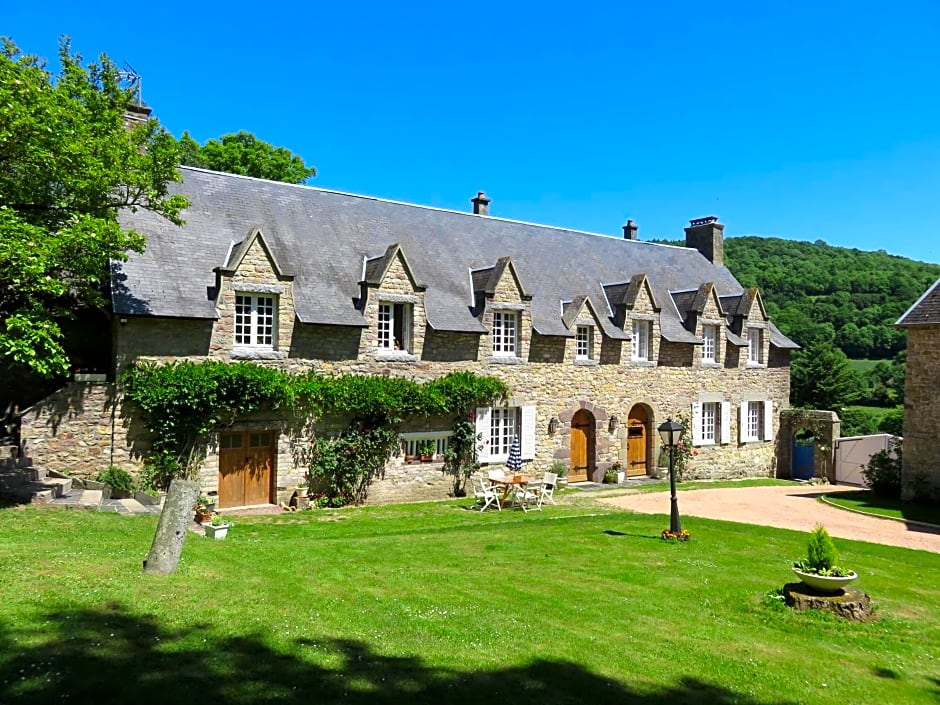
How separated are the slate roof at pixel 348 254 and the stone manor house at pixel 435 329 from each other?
0.22 feet

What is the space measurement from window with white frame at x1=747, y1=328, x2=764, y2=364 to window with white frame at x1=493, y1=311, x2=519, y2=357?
42.6 feet

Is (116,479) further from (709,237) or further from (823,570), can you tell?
(709,237)

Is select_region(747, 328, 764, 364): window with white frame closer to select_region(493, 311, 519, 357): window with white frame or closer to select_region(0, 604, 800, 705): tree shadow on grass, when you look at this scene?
select_region(493, 311, 519, 357): window with white frame

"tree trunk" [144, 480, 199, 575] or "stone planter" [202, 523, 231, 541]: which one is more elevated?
"tree trunk" [144, 480, 199, 575]

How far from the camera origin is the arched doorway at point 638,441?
27359 millimetres

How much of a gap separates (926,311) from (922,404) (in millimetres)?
2877

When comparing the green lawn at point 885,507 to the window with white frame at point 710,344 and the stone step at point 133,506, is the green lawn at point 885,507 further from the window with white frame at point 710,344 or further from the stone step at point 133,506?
the stone step at point 133,506

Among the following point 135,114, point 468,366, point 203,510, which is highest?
point 135,114

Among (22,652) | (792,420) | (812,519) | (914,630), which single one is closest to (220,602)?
(22,652)

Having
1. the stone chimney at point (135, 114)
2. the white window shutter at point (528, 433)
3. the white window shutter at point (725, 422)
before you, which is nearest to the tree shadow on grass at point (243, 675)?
the white window shutter at point (528, 433)

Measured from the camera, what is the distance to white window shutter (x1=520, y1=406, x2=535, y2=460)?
23.5 meters

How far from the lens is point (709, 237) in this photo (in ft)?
113

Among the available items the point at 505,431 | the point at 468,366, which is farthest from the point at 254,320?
the point at 505,431

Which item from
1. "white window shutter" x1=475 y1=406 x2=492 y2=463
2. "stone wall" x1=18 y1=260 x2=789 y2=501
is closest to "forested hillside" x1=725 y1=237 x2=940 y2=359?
"stone wall" x1=18 y1=260 x2=789 y2=501
